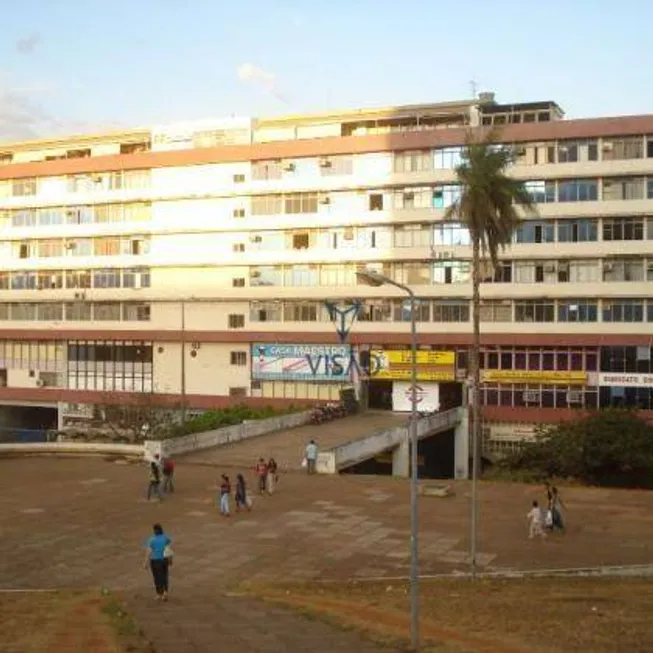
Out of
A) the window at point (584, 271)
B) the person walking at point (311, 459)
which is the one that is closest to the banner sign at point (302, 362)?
the window at point (584, 271)

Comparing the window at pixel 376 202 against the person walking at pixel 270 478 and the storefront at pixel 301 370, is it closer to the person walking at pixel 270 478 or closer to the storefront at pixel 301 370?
the storefront at pixel 301 370

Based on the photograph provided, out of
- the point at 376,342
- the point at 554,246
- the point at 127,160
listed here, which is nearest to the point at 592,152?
the point at 554,246

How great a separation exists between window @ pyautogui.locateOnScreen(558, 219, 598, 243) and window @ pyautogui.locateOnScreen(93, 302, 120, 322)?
3199 cm

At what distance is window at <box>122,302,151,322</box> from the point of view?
69.8m

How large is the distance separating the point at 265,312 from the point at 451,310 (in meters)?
12.8

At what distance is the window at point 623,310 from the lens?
56156 millimetres

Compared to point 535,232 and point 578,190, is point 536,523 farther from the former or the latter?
point 578,190

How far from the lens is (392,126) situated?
216 feet

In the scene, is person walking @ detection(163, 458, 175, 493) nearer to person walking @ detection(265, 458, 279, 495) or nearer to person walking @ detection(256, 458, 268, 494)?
person walking @ detection(256, 458, 268, 494)

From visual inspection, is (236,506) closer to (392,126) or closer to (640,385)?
(640,385)

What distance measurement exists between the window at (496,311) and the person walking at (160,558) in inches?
1635

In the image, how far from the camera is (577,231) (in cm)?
5709

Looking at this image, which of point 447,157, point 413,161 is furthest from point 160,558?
point 413,161

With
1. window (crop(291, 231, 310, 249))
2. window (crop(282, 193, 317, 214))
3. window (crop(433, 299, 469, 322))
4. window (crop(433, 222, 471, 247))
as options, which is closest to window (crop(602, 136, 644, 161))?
window (crop(433, 222, 471, 247))
